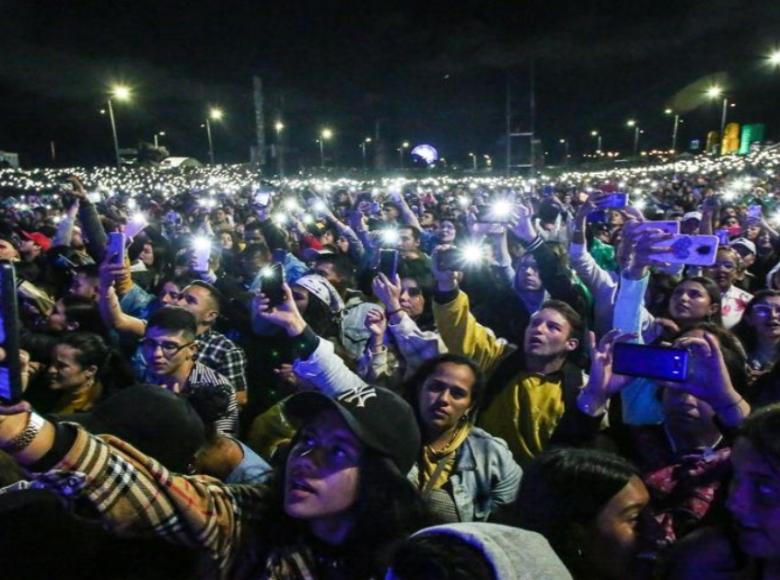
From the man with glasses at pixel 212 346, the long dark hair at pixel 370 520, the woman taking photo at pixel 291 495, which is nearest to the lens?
the woman taking photo at pixel 291 495

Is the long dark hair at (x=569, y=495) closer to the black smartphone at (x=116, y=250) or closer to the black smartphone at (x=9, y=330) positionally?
the black smartphone at (x=9, y=330)

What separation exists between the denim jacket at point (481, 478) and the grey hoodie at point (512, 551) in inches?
55.5

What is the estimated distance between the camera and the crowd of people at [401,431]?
1.78 m

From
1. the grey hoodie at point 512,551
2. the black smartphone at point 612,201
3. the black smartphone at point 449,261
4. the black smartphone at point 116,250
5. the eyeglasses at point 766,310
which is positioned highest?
the black smartphone at point 612,201

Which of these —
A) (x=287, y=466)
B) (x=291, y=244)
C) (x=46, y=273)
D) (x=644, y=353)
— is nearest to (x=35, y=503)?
(x=287, y=466)

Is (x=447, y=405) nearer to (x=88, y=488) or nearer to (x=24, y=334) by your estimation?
(x=88, y=488)

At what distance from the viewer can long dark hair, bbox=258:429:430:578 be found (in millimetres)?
2059

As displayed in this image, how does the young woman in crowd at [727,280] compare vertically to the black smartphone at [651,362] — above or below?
below

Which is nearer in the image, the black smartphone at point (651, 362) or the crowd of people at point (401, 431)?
the crowd of people at point (401, 431)

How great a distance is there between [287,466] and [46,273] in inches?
238

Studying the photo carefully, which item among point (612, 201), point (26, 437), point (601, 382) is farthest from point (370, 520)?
point (612, 201)

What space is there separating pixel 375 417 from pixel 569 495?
740 mm

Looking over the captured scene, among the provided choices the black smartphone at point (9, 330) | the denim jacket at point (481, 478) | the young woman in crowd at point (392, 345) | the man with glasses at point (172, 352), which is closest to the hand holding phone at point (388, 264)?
the young woman in crowd at point (392, 345)

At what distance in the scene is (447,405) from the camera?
3137mm
